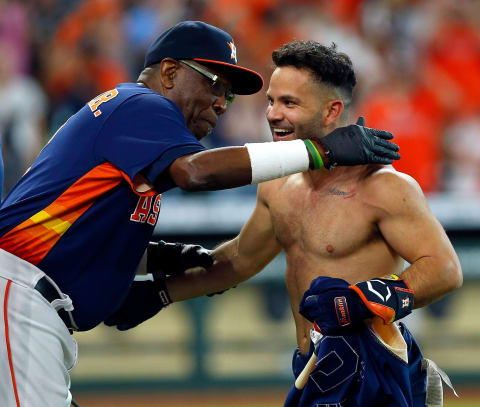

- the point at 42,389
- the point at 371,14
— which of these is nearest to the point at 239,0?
the point at 371,14

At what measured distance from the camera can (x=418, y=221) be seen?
11.5ft

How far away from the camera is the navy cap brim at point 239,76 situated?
3.68m

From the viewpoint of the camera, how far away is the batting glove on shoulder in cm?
326

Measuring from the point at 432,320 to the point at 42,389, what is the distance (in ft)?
19.0

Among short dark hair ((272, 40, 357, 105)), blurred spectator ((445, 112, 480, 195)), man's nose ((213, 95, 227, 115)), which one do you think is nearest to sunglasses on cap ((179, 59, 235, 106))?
man's nose ((213, 95, 227, 115))

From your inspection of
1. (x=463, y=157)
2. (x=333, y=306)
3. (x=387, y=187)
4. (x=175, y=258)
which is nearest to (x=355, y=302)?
(x=333, y=306)

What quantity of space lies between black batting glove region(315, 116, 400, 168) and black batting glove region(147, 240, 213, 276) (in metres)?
1.08

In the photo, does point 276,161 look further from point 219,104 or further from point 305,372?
point 305,372

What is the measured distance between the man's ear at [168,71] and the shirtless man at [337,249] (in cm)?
47

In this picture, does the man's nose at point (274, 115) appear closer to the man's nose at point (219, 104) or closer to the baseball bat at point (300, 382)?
the man's nose at point (219, 104)

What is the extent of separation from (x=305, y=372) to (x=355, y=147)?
98 centimetres

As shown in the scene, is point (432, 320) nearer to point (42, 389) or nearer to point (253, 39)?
point (253, 39)

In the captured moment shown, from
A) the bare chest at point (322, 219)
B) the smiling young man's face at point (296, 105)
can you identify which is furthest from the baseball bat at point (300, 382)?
the smiling young man's face at point (296, 105)

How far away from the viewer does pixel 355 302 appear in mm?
3295
